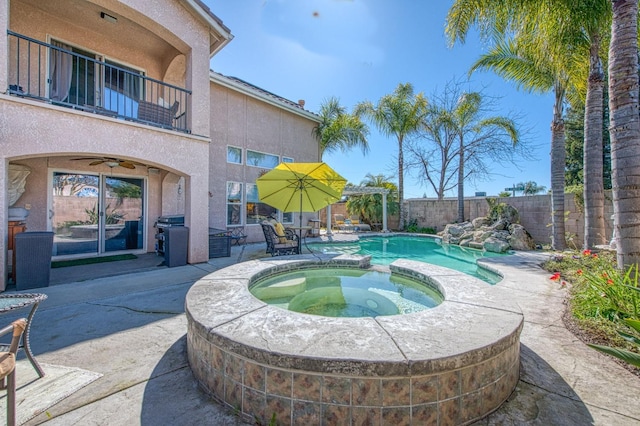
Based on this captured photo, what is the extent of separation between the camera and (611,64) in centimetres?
460

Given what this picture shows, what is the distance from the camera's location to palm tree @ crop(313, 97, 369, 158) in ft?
51.9

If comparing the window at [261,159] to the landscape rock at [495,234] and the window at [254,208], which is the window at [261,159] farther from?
the landscape rock at [495,234]

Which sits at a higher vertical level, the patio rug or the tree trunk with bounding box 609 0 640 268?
the tree trunk with bounding box 609 0 640 268

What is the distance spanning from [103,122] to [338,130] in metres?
11.6

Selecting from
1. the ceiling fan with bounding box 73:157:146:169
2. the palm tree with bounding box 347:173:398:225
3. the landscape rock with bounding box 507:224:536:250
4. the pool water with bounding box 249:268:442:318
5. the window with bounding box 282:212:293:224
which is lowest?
the pool water with bounding box 249:268:442:318

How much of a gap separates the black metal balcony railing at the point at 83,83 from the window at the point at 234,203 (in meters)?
3.48

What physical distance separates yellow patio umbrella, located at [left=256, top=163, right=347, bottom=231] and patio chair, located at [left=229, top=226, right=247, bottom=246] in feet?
10.1

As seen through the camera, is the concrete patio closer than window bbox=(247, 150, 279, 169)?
Yes

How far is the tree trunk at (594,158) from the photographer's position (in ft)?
22.9

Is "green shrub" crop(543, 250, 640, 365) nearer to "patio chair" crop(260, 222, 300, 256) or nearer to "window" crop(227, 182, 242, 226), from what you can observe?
"patio chair" crop(260, 222, 300, 256)

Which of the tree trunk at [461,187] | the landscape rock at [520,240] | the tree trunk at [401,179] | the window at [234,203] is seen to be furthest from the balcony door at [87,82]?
the tree trunk at [461,187]

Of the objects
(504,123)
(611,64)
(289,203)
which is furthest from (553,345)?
(504,123)

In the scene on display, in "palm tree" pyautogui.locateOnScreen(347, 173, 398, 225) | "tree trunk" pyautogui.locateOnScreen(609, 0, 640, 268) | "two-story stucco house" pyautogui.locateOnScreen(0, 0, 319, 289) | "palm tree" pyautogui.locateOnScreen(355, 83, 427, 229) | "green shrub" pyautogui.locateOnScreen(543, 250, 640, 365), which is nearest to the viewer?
"green shrub" pyautogui.locateOnScreen(543, 250, 640, 365)

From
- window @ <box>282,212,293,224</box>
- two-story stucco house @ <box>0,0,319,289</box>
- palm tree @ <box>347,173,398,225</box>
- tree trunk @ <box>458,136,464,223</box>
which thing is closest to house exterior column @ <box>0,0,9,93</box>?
two-story stucco house @ <box>0,0,319,289</box>
